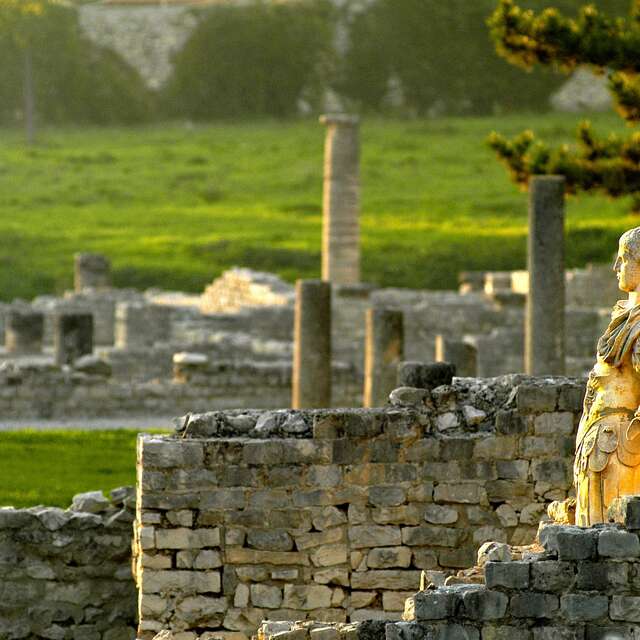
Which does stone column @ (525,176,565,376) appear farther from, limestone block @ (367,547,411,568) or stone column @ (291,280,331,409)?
limestone block @ (367,547,411,568)

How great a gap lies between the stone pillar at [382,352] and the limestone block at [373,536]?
38.7ft

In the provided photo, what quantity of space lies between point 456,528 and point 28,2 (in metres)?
64.2

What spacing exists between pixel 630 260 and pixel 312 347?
582 inches

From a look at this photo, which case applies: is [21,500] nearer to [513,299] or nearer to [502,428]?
[502,428]

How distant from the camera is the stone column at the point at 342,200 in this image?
38.8 metres

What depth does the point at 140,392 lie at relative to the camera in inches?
1225

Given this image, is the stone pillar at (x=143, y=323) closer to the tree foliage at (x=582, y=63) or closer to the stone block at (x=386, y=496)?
the tree foliage at (x=582, y=63)

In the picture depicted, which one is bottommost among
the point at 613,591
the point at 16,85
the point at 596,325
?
the point at 613,591

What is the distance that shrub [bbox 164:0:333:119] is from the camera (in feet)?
272

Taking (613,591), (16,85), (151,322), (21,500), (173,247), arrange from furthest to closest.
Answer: (16,85) < (173,247) < (151,322) < (21,500) < (613,591)

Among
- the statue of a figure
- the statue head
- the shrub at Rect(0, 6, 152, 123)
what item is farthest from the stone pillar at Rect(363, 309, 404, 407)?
the shrub at Rect(0, 6, 152, 123)

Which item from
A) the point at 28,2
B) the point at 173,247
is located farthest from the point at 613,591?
the point at 28,2

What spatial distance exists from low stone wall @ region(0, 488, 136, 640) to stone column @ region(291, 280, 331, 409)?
9.49m

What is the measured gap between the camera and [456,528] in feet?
49.2
